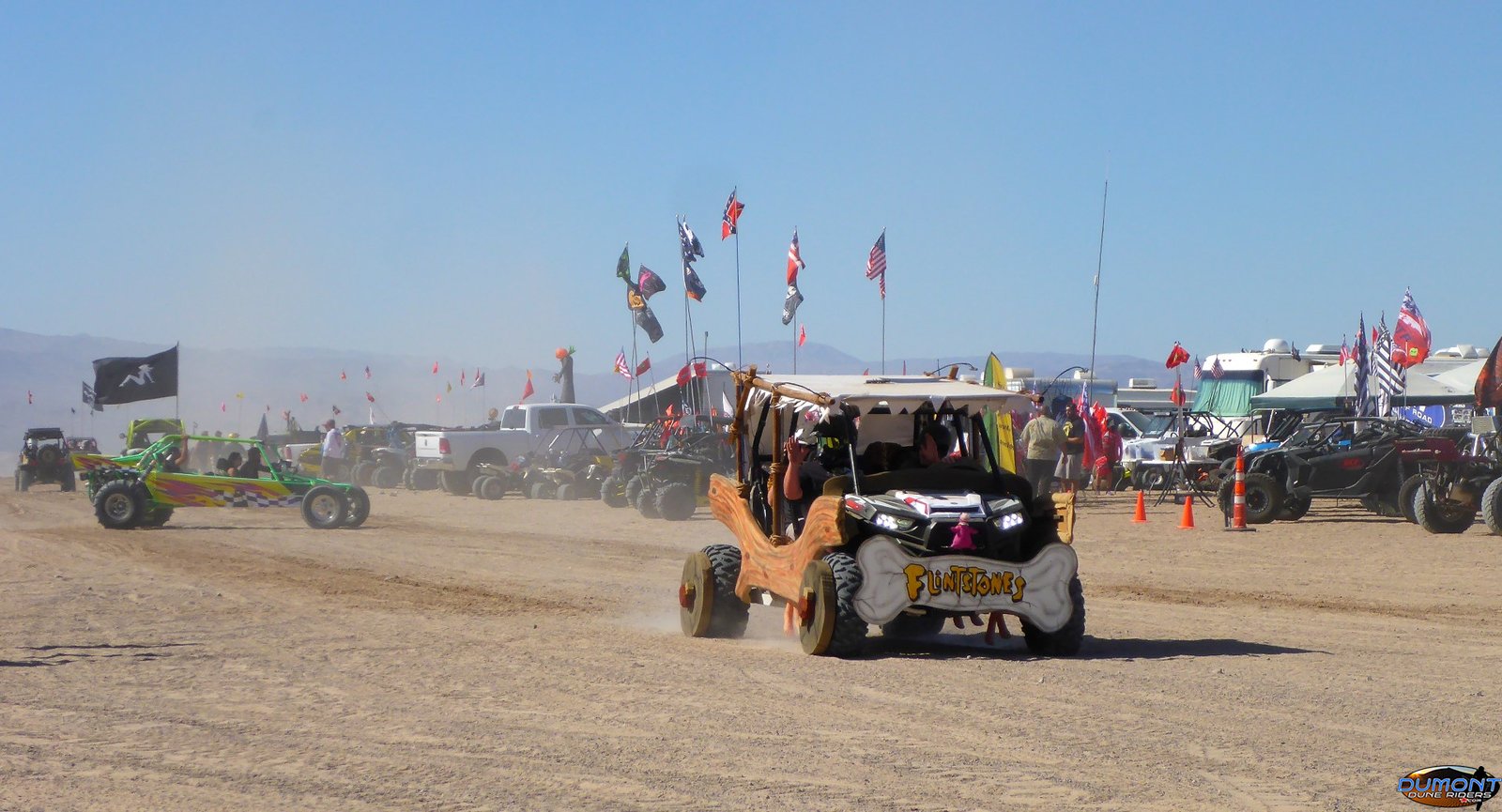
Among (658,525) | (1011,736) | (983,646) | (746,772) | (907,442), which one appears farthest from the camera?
(658,525)

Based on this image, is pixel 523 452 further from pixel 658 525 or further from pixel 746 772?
pixel 746 772

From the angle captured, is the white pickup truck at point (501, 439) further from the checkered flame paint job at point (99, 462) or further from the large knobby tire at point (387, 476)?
the checkered flame paint job at point (99, 462)

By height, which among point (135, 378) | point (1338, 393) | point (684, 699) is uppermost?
point (1338, 393)

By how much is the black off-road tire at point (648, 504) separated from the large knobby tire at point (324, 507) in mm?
4666

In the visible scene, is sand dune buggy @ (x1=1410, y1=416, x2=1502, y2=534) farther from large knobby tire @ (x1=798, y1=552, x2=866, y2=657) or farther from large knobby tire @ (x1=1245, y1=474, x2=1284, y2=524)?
large knobby tire @ (x1=798, y1=552, x2=866, y2=657)

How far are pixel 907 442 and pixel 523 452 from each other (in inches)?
922

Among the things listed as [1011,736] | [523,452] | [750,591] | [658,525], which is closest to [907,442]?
[750,591]

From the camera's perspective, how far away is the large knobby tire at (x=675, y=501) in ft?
79.8

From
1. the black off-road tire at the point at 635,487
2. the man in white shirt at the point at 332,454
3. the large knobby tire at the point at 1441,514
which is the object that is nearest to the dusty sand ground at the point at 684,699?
the large knobby tire at the point at 1441,514

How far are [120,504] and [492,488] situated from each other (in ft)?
32.5

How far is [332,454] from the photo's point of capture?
123 ft

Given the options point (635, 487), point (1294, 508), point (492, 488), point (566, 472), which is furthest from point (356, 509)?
point (1294, 508)

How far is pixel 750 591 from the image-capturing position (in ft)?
34.6

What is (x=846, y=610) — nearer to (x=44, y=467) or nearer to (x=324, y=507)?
(x=324, y=507)
